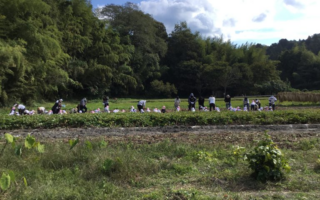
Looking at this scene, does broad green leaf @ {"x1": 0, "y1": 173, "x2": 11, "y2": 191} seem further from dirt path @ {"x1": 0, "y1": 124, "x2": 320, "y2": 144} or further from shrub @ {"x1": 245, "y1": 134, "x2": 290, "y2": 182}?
dirt path @ {"x1": 0, "y1": 124, "x2": 320, "y2": 144}

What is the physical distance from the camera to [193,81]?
52469mm

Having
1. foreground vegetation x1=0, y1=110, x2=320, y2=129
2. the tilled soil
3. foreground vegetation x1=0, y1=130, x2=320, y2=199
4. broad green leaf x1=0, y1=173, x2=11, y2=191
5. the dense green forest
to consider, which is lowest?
foreground vegetation x1=0, y1=130, x2=320, y2=199

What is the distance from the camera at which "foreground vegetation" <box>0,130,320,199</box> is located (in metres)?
4.33

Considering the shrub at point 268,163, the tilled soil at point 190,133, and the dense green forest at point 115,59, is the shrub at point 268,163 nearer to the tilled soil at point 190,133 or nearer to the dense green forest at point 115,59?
the tilled soil at point 190,133

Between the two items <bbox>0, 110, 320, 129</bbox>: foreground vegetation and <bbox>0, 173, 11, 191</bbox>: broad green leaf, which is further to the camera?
<bbox>0, 110, 320, 129</bbox>: foreground vegetation

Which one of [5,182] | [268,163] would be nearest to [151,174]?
[268,163]

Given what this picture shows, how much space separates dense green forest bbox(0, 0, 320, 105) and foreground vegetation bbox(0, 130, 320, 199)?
18.7 m

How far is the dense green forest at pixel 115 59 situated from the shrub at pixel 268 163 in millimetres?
21442

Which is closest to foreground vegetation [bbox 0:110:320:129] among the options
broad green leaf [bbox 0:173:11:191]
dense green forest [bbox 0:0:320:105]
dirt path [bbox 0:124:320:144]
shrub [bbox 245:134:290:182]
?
dirt path [bbox 0:124:320:144]

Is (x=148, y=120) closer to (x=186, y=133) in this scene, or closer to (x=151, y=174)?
(x=186, y=133)

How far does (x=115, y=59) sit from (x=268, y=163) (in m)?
39.1

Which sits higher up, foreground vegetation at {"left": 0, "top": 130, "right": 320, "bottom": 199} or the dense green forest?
the dense green forest

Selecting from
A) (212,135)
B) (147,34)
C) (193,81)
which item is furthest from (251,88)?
(212,135)

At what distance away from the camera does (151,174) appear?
17.3 ft
